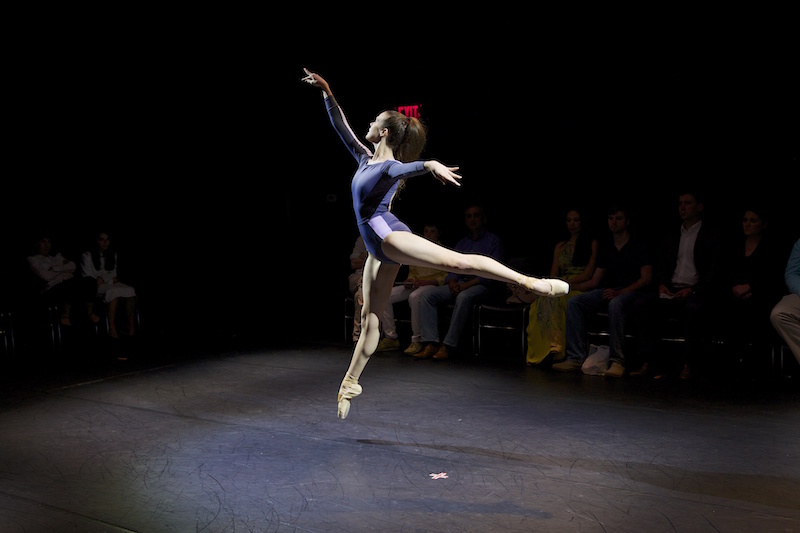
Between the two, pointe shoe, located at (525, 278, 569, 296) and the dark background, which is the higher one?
the dark background

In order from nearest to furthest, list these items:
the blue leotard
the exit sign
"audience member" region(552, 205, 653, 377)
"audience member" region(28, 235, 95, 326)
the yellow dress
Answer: the blue leotard, "audience member" region(552, 205, 653, 377), the yellow dress, "audience member" region(28, 235, 95, 326), the exit sign

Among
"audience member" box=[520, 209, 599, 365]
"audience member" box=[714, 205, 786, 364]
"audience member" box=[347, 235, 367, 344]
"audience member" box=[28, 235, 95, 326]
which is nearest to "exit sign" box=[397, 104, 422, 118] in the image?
"audience member" box=[347, 235, 367, 344]

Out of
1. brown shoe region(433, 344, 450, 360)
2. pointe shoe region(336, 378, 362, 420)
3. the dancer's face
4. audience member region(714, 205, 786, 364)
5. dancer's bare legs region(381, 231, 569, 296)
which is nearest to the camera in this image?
dancer's bare legs region(381, 231, 569, 296)

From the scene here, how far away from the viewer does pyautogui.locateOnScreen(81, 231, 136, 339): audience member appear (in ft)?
21.8

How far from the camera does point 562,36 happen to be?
18.4ft

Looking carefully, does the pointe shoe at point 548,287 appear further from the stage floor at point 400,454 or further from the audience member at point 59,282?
the audience member at point 59,282

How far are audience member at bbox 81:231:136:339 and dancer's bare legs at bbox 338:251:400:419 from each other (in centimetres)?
415

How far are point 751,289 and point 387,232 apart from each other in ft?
9.89

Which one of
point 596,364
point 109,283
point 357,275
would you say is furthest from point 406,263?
point 109,283

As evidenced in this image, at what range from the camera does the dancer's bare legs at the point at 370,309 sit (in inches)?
123

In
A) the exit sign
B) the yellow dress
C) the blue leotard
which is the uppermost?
the exit sign

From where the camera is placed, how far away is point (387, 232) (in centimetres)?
293

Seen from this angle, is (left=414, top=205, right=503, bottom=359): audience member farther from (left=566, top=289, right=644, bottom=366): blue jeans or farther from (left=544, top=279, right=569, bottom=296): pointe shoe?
(left=544, top=279, right=569, bottom=296): pointe shoe

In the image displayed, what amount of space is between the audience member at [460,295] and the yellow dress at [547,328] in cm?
52
